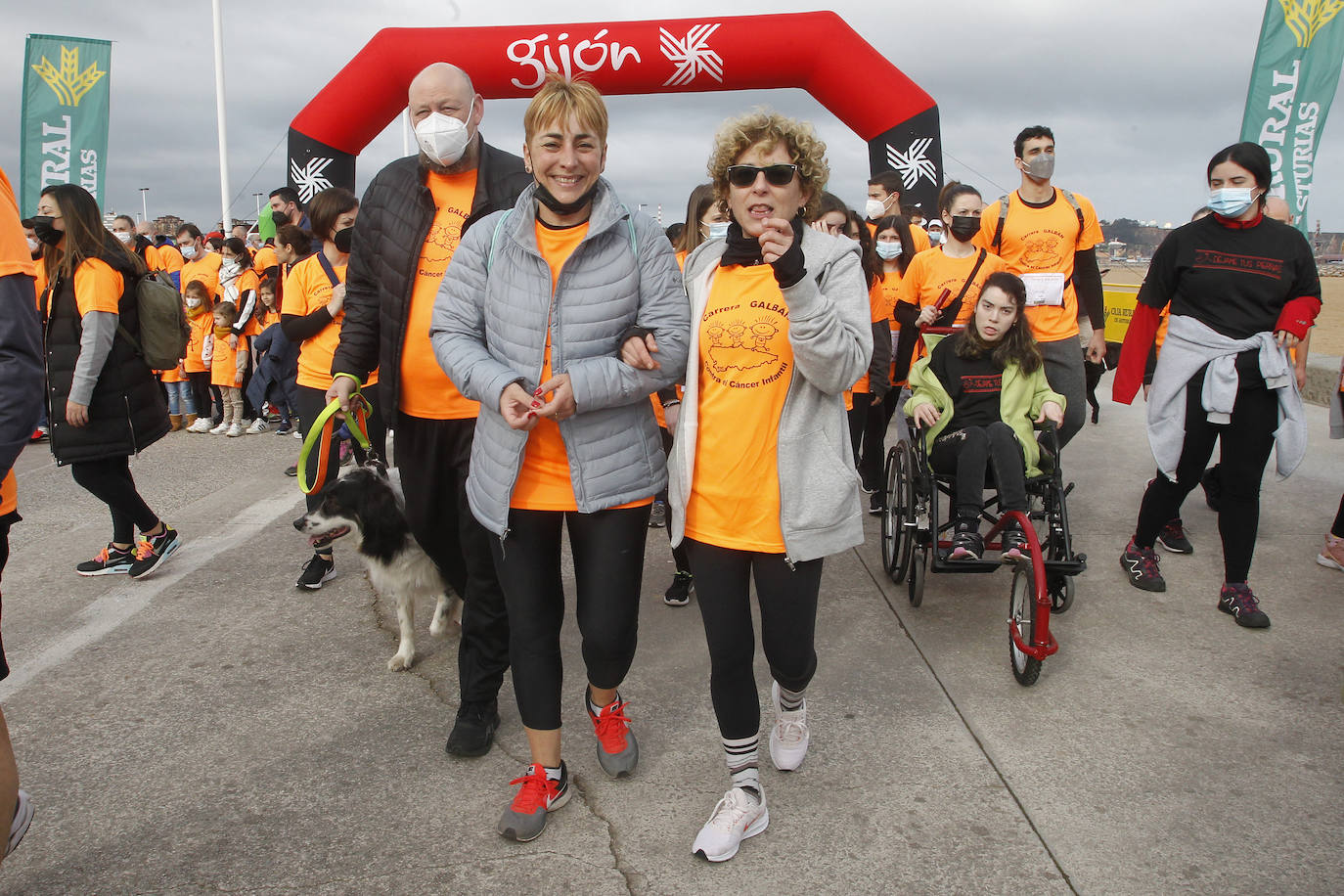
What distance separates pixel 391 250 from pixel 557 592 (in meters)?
1.32

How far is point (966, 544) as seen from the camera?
4.06 metres

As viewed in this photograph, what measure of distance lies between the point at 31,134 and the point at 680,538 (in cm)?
1358

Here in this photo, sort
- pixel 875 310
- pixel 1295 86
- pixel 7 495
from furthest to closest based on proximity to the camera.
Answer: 1. pixel 1295 86
2. pixel 875 310
3. pixel 7 495

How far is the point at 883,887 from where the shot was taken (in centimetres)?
247

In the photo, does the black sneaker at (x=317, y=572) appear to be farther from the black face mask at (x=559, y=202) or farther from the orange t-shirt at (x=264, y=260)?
the orange t-shirt at (x=264, y=260)

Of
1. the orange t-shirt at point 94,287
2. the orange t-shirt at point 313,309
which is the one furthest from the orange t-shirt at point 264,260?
the orange t-shirt at point 94,287

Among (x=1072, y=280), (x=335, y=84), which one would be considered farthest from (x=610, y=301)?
(x=335, y=84)

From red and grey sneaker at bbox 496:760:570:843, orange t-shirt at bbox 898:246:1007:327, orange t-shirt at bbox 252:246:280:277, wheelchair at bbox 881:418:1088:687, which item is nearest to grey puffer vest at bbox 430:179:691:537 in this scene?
red and grey sneaker at bbox 496:760:570:843

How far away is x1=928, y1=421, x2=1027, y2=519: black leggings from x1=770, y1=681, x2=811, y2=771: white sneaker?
1587 millimetres

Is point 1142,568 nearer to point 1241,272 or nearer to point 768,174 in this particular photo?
point 1241,272

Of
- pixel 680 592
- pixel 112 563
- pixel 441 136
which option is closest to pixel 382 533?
pixel 680 592

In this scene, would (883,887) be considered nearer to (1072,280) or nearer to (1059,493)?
(1059,493)

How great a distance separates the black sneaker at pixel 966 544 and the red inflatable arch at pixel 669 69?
26.6 ft

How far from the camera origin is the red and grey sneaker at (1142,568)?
4.70m
